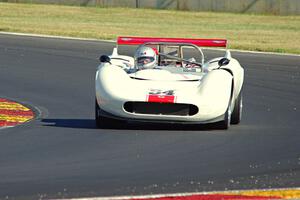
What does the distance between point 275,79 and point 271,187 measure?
1136 centimetres

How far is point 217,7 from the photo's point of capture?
4116cm

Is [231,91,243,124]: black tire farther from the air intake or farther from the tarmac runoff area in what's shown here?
the tarmac runoff area

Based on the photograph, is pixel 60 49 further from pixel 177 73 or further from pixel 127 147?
pixel 127 147

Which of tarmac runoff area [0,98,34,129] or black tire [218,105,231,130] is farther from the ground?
black tire [218,105,231,130]

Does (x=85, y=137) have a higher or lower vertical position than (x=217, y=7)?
higher

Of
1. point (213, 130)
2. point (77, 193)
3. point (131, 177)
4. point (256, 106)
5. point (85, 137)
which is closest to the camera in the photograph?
point (77, 193)

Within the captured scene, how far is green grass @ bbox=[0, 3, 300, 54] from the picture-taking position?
30656 millimetres

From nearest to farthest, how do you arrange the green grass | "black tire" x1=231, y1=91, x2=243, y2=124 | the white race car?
the white race car → "black tire" x1=231, y1=91, x2=243, y2=124 → the green grass

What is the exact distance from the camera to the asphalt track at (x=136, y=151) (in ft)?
29.8

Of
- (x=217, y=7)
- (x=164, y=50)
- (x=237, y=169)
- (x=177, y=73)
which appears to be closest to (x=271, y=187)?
(x=237, y=169)

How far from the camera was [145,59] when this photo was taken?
1408 centimetres

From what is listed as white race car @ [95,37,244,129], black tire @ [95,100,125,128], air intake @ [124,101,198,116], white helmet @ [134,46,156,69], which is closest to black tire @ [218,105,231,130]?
white race car @ [95,37,244,129]

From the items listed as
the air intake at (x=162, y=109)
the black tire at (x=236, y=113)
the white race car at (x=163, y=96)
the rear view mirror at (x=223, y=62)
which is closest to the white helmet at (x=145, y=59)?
the white race car at (x=163, y=96)

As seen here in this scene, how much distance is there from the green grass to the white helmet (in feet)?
42.2
